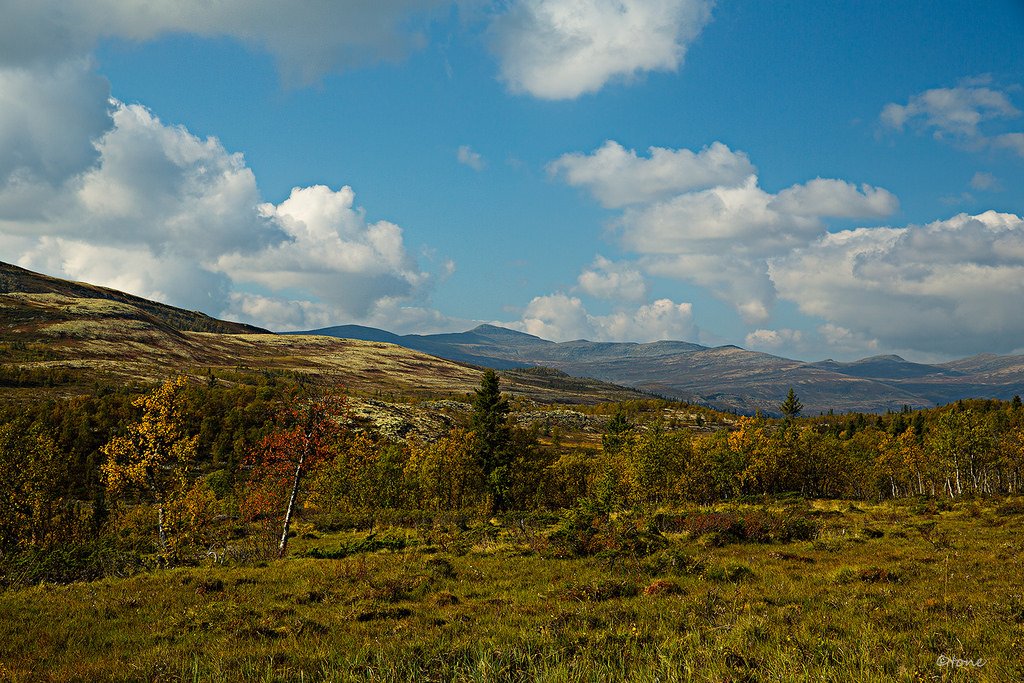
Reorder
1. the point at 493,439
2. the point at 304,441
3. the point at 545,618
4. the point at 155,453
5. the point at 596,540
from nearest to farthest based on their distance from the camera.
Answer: the point at 545,618 < the point at 596,540 < the point at 155,453 < the point at 304,441 < the point at 493,439

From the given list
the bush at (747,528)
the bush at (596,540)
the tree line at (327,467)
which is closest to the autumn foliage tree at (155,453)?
the tree line at (327,467)

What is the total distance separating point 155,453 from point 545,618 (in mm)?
28130

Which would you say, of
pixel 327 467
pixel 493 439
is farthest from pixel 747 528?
pixel 327 467

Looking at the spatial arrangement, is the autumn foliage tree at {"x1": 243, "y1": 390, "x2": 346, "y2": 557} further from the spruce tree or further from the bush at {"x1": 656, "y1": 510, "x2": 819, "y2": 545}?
the spruce tree

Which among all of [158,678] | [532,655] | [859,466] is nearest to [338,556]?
[158,678]

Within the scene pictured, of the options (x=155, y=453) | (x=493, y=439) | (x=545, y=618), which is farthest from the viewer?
(x=493, y=439)

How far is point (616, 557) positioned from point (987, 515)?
33.0 metres

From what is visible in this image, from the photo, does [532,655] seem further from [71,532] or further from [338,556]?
[71,532]

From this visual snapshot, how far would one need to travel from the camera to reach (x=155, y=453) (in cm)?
3234

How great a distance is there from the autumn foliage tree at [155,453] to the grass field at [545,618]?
31.0 ft

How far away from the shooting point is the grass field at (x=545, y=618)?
412 inches

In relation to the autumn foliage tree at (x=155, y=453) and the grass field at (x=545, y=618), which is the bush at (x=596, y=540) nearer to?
the grass field at (x=545, y=618)

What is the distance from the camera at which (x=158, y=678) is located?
35.2 ft

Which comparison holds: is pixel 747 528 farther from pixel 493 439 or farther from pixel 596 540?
pixel 493 439
